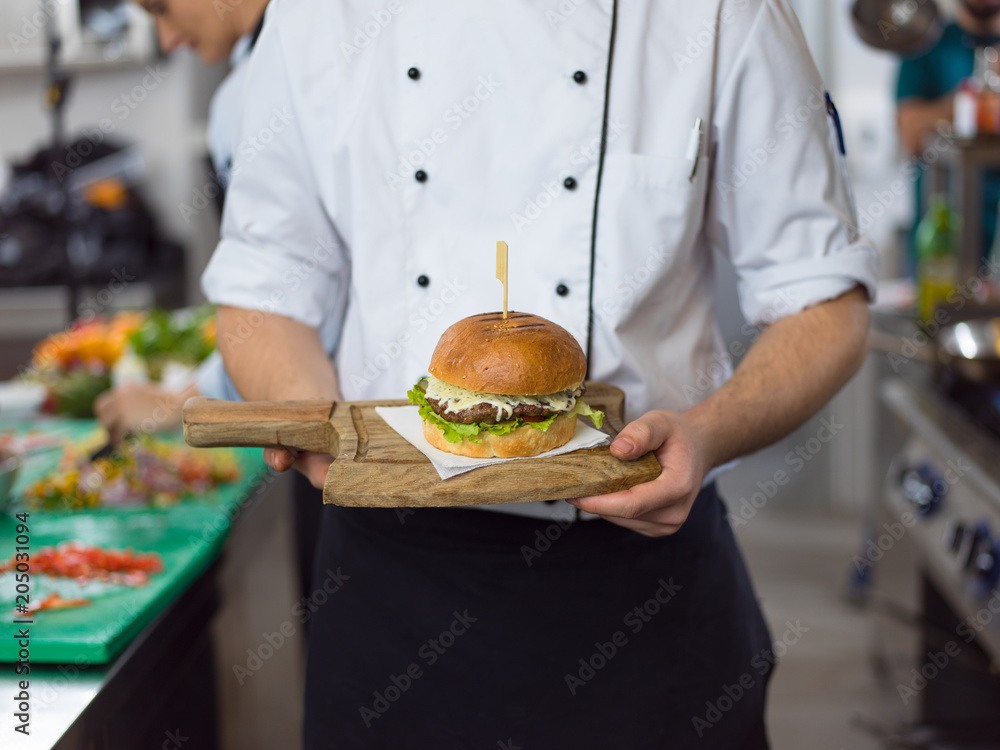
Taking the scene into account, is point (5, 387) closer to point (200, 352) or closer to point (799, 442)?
point (200, 352)

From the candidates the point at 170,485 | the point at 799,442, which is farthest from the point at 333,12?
the point at 799,442

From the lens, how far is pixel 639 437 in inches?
42.1

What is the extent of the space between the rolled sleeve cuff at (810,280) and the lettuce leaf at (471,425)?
31cm

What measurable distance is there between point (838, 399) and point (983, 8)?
2356 mm

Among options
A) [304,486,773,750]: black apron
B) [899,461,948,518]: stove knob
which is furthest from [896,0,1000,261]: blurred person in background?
[304,486,773,750]: black apron

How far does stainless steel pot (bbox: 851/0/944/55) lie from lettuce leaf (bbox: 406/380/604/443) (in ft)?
8.87

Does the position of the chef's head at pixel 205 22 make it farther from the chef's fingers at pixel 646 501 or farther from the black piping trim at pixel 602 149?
the chef's fingers at pixel 646 501

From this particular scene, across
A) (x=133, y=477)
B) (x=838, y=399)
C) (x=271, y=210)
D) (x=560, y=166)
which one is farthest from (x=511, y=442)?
(x=838, y=399)

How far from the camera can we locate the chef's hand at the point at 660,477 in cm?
107

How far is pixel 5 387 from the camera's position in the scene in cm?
316

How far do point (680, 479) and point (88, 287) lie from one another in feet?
13.8

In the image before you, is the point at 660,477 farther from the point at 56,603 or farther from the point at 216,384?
the point at 216,384

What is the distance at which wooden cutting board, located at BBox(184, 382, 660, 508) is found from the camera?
111 cm

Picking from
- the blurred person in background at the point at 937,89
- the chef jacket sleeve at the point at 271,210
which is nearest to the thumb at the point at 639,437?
the chef jacket sleeve at the point at 271,210
